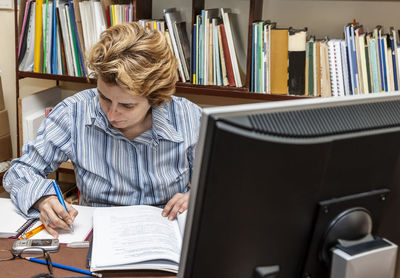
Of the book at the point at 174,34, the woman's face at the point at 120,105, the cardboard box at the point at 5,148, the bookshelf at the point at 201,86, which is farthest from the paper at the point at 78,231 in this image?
the cardboard box at the point at 5,148

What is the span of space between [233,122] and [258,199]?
118mm

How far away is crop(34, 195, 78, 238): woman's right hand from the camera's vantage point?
120 centimetres

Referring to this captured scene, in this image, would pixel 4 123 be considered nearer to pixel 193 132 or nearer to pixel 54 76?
pixel 54 76

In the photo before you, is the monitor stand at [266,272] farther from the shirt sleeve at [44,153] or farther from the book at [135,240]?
the shirt sleeve at [44,153]

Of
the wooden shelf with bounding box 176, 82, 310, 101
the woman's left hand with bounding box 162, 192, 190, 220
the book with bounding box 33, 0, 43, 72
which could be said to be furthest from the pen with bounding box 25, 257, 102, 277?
the book with bounding box 33, 0, 43, 72

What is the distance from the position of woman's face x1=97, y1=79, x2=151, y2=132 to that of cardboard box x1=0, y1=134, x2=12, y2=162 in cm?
128

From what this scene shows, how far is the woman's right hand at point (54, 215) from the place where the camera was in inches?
47.2

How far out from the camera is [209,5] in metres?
2.26

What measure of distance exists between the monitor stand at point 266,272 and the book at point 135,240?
0.37 metres

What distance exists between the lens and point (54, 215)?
3.97 feet

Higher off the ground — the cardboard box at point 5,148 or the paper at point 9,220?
the paper at point 9,220

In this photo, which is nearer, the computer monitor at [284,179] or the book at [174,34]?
the computer monitor at [284,179]

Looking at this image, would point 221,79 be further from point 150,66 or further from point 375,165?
point 375,165

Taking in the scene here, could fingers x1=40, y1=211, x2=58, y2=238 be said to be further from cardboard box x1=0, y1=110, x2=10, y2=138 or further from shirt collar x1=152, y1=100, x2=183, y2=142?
cardboard box x1=0, y1=110, x2=10, y2=138
